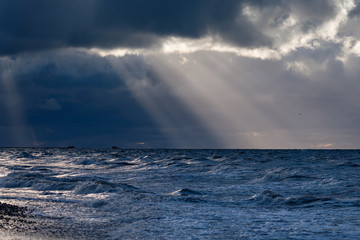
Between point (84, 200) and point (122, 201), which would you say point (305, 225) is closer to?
point (122, 201)

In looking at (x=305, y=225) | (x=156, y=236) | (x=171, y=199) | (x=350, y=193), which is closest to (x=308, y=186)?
(x=350, y=193)

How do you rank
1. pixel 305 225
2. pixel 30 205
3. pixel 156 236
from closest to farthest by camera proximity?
pixel 156 236
pixel 305 225
pixel 30 205

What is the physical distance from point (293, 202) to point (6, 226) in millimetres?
10938

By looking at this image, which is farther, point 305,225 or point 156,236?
point 305,225

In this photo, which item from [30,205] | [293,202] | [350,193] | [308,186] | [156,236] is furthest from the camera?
[308,186]

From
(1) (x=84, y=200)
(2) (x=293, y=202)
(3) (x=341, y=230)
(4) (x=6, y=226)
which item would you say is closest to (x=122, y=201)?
(1) (x=84, y=200)

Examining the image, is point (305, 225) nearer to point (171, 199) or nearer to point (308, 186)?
point (171, 199)

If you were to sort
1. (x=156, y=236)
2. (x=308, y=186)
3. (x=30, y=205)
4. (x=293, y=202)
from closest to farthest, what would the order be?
(x=156, y=236), (x=30, y=205), (x=293, y=202), (x=308, y=186)

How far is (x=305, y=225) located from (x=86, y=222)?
6627 millimetres

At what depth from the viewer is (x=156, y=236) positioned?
10070 millimetres

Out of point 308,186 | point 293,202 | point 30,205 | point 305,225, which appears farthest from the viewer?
point 308,186

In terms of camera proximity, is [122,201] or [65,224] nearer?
[65,224]

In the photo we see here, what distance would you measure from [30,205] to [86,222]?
13.2 ft

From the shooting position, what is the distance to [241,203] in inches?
632
